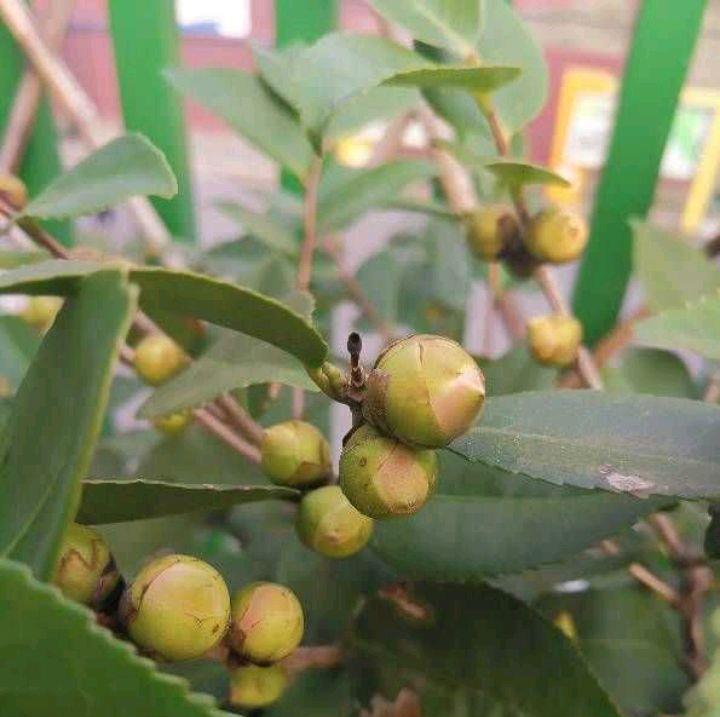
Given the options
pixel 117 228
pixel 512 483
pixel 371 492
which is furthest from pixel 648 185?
pixel 117 228

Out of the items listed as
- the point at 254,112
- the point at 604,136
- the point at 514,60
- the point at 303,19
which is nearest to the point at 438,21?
the point at 514,60

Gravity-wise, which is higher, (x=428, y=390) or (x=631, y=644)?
(x=428, y=390)

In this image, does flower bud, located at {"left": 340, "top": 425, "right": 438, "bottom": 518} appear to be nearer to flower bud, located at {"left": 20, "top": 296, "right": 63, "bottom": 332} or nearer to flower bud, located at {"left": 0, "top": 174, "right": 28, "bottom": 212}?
flower bud, located at {"left": 0, "top": 174, "right": 28, "bottom": 212}

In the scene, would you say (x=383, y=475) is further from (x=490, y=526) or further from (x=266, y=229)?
(x=266, y=229)

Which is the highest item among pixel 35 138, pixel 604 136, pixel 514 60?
pixel 514 60

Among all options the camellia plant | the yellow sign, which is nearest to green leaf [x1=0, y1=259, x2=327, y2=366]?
the camellia plant

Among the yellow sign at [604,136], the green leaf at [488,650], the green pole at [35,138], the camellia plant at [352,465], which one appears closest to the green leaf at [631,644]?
the camellia plant at [352,465]

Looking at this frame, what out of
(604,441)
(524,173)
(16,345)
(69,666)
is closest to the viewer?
(69,666)

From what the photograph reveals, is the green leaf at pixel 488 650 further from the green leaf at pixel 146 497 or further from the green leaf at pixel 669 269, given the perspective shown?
the green leaf at pixel 669 269
